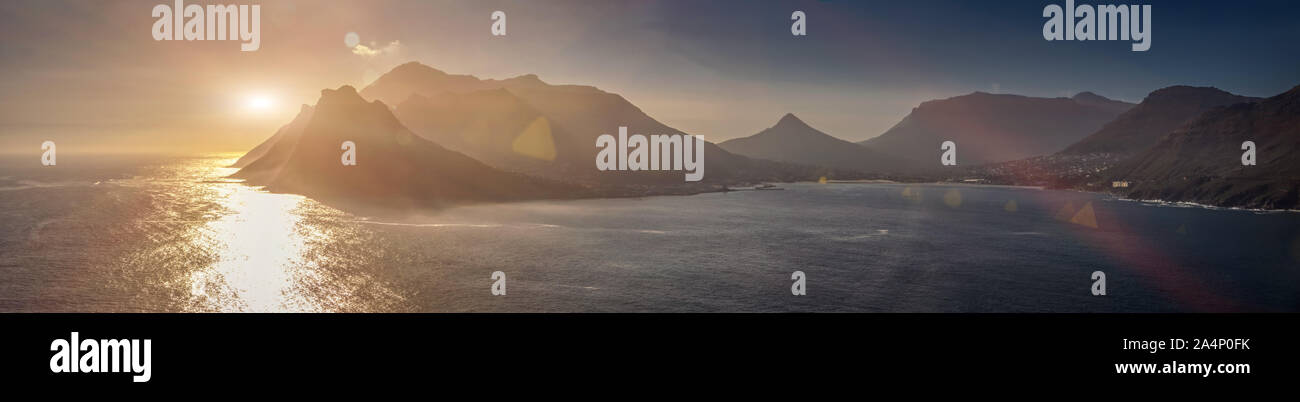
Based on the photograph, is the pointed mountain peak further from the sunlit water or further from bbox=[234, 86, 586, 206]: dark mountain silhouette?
the sunlit water

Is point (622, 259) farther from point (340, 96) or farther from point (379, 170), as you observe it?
point (340, 96)

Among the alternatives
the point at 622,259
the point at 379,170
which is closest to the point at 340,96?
the point at 379,170

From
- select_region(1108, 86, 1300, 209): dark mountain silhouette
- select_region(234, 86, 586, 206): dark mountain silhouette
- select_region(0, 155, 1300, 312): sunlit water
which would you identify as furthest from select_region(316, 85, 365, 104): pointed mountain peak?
select_region(1108, 86, 1300, 209): dark mountain silhouette

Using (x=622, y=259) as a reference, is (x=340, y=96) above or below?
above

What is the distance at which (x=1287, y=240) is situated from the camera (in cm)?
8356

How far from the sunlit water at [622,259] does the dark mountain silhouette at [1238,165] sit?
24.1 metres

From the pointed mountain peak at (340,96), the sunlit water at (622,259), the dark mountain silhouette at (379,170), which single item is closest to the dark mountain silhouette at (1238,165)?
the sunlit water at (622,259)

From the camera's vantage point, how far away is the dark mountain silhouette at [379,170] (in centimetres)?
14425

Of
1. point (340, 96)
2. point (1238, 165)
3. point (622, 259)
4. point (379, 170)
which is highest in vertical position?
point (340, 96)

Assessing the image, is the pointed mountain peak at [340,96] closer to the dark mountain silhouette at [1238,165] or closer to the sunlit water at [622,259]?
the sunlit water at [622,259]

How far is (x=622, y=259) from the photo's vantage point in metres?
68.3

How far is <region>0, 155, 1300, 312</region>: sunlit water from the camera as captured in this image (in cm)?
4915

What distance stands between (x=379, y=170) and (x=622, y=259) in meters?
102
